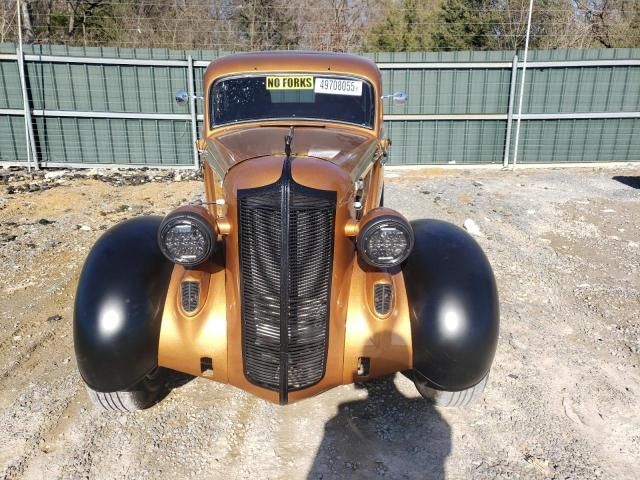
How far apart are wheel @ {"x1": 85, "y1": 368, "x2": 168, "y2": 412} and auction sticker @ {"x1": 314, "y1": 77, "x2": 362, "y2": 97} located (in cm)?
247

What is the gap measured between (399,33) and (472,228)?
1561 centimetres

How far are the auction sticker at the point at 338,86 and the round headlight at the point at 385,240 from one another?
75.0 inches

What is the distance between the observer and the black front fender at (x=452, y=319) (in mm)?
2926

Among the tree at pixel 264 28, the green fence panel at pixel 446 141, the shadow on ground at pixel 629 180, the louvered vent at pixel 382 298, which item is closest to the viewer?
the louvered vent at pixel 382 298

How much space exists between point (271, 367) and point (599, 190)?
9.48m

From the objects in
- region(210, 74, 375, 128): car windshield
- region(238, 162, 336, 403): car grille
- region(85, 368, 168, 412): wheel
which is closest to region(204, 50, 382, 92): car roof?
region(210, 74, 375, 128): car windshield

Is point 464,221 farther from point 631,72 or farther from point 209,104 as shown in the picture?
point 631,72

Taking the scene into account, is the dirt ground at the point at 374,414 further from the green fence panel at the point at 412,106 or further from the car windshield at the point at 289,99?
the green fence panel at the point at 412,106

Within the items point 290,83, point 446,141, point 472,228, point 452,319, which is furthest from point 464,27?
point 452,319

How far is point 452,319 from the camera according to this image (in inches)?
115

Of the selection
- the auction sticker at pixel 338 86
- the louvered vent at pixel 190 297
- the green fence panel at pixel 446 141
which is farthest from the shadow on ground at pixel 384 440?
the green fence panel at pixel 446 141

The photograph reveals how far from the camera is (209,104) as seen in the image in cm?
441

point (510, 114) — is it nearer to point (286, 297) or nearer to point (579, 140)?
point (579, 140)

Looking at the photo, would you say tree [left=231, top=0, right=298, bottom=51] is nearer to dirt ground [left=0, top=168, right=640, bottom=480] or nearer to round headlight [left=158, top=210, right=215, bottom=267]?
dirt ground [left=0, top=168, right=640, bottom=480]
